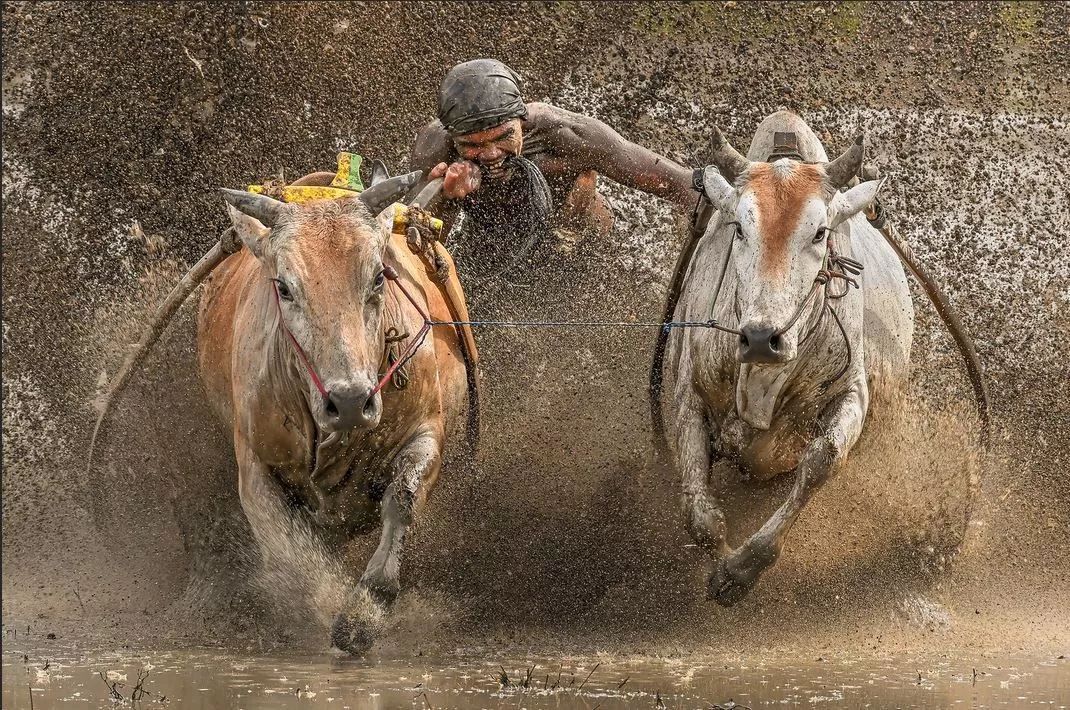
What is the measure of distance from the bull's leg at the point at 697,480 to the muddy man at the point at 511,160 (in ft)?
4.21

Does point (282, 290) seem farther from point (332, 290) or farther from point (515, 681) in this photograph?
point (515, 681)

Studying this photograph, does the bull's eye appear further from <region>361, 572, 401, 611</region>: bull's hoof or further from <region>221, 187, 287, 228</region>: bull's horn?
<region>361, 572, 401, 611</region>: bull's hoof

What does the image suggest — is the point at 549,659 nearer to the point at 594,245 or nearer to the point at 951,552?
the point at 951,552

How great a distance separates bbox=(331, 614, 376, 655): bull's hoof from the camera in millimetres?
6461

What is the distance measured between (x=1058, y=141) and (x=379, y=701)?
7.12 m

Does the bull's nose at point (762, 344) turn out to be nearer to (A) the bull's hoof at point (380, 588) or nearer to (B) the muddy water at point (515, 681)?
(B) the muddy water at point (515, 681)

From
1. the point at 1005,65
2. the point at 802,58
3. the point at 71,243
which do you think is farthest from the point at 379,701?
the point at 1005,65

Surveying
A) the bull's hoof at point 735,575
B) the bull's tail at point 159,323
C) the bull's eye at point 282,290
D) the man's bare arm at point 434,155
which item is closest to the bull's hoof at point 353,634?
the bull's eye at point 282,290

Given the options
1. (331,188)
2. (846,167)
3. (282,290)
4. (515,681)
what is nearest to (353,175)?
(331,188)

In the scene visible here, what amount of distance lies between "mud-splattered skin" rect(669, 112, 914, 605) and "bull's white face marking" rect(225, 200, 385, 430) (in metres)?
1.25

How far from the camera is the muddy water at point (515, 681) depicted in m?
6.32

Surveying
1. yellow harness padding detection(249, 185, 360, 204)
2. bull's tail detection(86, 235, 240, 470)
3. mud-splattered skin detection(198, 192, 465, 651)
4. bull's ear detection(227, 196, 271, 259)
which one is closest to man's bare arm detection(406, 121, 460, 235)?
mud-splattered skin detection(198, 192, 465, 651)

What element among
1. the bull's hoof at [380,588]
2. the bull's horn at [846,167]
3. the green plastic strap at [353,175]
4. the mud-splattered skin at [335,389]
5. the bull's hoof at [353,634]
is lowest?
the bull's hoof at [353,634]

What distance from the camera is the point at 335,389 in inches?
242
